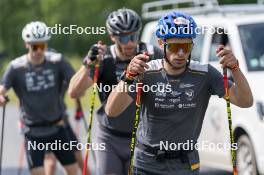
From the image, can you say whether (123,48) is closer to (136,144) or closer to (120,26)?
(120,26)

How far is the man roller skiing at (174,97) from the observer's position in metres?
5.61

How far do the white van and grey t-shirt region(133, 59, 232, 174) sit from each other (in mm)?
3510

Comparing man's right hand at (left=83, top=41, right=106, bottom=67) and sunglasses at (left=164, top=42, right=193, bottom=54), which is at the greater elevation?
sunglasses at (left=164, top=42, right=193, bottom=54)

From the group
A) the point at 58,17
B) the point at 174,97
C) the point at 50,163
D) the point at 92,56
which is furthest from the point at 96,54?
the point at 58,17

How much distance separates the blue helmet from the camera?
5613 millimetres

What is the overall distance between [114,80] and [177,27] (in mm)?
1841

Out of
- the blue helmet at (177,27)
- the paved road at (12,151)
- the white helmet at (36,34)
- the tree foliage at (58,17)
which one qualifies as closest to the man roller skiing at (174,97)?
the blue helmet at (177,27)

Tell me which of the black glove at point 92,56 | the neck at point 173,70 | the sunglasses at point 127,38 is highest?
the sunglasses at point 127,38

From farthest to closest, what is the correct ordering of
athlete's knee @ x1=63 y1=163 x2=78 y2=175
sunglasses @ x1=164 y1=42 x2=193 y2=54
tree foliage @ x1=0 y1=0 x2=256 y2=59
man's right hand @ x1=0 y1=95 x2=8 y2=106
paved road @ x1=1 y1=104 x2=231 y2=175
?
tree foliage @ x1=0 y1=0 x2=256 y2=59 < paved road @ x1=1 y1=104 x2=231 y2=175 < athlete's knee @ x1=63 y1=163 x2=78 y2=175 < man's right hand @ x1=0 y1=95 x2=8 y2=106 < sunglasses @ x1=164 y1=42 x2=193 y2=54

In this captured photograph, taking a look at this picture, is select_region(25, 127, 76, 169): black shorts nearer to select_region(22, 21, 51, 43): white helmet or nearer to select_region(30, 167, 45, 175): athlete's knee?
select_region(30, 167, 45, 175): athlete's knee

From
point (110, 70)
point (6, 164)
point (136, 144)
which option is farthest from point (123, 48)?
point (6, 164)

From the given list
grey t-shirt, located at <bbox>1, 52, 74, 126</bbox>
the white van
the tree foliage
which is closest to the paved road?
the white van

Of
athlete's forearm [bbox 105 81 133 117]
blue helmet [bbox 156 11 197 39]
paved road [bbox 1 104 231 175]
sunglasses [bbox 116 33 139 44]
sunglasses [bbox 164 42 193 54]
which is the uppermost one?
blue helmet [bbox 156 11 197 39]

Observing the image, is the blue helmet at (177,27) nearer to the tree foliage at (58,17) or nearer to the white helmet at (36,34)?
the white helmet at (36,34)
